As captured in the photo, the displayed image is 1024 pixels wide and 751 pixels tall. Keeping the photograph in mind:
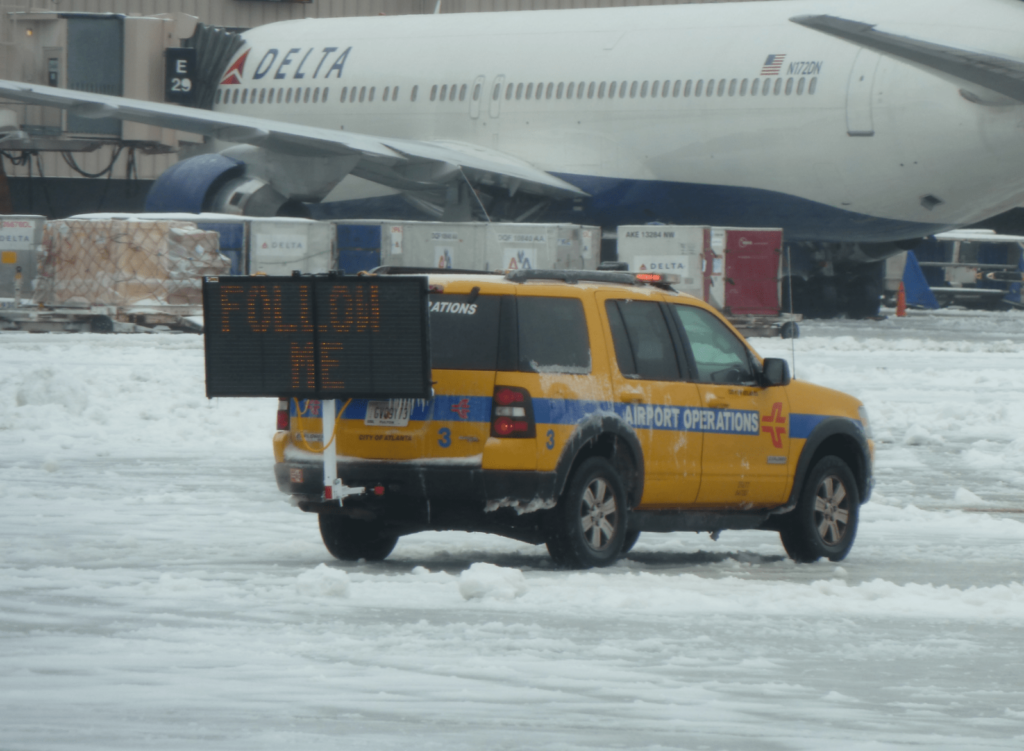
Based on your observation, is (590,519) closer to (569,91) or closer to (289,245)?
(289,245)

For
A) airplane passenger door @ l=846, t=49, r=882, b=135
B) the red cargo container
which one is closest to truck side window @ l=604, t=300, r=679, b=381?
airplane passenger door @ l=846, t=49, r=882, b=135

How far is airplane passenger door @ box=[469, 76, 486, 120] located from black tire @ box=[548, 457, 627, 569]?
23.9 meters

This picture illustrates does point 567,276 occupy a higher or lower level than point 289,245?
lower

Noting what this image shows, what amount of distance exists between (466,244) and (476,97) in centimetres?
319

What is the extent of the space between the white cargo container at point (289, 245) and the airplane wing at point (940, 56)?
9.81 meters

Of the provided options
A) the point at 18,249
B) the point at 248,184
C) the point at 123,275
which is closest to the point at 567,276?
the point at 123,275

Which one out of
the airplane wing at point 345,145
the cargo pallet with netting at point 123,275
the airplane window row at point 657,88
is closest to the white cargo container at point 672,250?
the airplane wing at point 345,145

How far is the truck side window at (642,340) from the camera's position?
10.4m

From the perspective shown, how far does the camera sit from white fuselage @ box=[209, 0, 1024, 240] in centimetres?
2784

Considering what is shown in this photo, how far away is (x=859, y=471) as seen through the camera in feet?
38.2

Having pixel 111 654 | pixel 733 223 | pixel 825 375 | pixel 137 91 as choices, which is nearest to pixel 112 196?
pixel 137 91

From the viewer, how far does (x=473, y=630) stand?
7887 mm

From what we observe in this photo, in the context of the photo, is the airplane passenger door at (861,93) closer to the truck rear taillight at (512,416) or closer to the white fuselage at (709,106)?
the white fuselage at (709,106)

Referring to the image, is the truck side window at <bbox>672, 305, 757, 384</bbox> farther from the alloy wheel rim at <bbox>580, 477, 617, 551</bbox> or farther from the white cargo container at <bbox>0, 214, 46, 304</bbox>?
the white cargo container at <bbox>0, 214, 46, 304</bbox>
